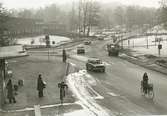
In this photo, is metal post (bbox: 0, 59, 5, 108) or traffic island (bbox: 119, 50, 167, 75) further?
traffic island (bbox: 119, 50, 167, 75)

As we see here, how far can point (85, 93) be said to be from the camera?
2783 cm

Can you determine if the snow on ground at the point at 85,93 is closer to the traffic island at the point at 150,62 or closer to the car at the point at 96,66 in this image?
the car at the point at 96,66

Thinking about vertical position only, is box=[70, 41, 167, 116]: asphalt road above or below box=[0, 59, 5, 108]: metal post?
below

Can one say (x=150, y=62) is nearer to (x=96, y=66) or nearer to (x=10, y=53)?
(x=96, y=66)

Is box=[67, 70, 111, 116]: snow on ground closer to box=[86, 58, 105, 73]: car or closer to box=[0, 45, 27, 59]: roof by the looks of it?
box=[86, 58, 105, 73]: car

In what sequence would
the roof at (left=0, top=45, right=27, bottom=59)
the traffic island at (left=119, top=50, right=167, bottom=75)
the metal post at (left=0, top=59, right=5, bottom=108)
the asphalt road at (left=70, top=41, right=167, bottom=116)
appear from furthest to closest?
the traffic island at (left=119, top=50, right=167, bottom=75)
the roof at (left=0, top=45, right=27, bottom=59)
the metal post at (left=0, top=59, right=5, bottom=108)
the asphalt road at (left=70, top=41, right=167, bottom=116)

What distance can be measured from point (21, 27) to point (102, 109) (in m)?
133

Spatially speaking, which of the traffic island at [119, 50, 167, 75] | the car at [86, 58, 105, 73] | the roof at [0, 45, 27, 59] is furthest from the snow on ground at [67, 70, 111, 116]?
the traffic island at [119, 50, 167, 75]

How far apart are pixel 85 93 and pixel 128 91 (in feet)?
11.6

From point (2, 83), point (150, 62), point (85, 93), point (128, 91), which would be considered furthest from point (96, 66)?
point (2, 83)

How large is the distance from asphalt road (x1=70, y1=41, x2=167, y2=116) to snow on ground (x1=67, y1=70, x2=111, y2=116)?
22.2 inches

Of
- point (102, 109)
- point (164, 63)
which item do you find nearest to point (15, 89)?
point (102, 109)

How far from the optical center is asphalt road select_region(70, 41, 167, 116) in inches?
889

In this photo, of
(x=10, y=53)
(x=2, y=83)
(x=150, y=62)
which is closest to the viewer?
(x=2, y=83)
